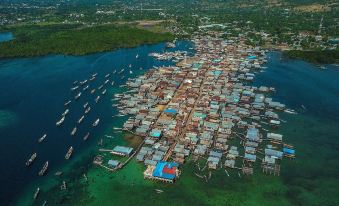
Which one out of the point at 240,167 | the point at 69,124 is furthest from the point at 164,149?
the point at 69,124

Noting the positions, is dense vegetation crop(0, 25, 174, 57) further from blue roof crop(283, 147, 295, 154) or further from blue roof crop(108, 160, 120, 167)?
blue roof crop(283, 147, 295, 154)

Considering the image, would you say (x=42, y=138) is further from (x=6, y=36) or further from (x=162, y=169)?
(x=6, y=36)

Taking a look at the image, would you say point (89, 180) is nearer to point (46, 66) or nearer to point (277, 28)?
point (46, 66)

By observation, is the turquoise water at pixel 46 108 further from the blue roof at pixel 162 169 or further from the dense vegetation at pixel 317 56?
the dense vegetation at pixel 317 56

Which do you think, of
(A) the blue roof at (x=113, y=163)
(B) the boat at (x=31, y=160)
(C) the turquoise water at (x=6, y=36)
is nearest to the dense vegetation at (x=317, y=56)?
(A) the blue roof at (x=113, y=163)

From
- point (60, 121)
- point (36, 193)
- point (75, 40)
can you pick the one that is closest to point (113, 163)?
point (36, 193)

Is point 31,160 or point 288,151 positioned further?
point 288,151
